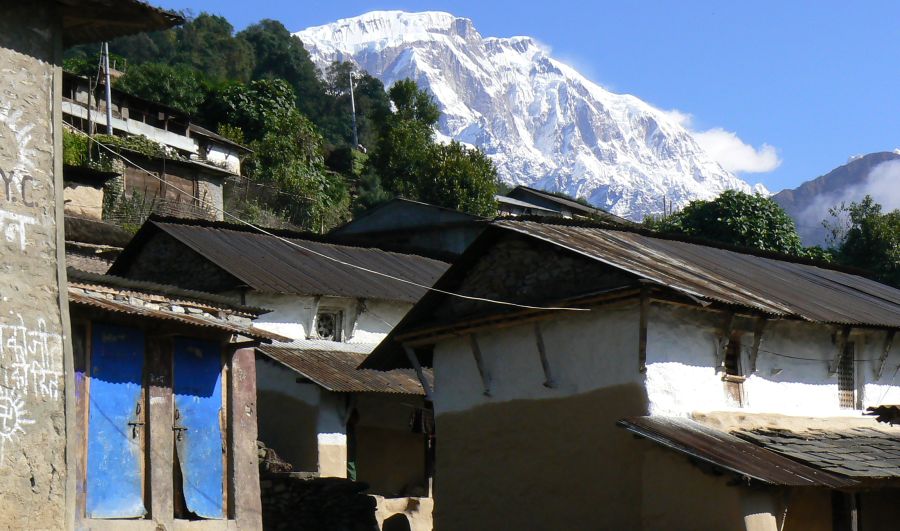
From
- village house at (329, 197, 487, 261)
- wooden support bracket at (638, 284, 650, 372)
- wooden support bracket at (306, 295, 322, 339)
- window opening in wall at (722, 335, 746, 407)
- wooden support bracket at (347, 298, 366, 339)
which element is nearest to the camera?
wooden support bracket at (638, 284, 650, 372)

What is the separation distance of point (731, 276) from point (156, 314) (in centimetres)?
1167

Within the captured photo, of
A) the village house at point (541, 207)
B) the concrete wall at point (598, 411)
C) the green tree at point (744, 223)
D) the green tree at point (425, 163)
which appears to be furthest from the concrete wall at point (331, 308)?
the village house at point (541, 207)

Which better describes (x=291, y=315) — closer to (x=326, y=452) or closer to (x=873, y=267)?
(x=326, y=452)

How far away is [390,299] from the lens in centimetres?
2873

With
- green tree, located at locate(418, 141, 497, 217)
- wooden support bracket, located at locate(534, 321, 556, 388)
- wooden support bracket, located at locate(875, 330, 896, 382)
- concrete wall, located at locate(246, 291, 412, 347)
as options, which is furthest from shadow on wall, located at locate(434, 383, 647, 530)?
green tree, located at locate(418, 141, 497, 217)

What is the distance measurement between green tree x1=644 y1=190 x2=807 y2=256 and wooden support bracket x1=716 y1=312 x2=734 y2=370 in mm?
24609

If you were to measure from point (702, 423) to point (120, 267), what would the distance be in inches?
603

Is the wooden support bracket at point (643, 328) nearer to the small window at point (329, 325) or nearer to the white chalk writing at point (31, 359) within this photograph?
the white chalk writing at point (31, 359)

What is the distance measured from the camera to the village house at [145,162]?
36750 millimetres

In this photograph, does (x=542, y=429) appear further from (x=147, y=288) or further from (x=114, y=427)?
(x=114, y=427)

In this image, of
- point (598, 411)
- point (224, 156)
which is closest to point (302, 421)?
point (598, 411)

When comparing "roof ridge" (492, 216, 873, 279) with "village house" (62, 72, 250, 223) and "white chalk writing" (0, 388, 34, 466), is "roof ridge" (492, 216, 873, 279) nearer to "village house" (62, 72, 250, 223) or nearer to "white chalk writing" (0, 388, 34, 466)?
"white chalk writing" (0, 388, 34, 466)

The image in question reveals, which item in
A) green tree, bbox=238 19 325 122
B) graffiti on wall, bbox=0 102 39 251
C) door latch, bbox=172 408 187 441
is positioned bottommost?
door latch, bbox=172 408 187 441

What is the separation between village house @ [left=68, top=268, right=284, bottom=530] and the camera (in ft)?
50.2
